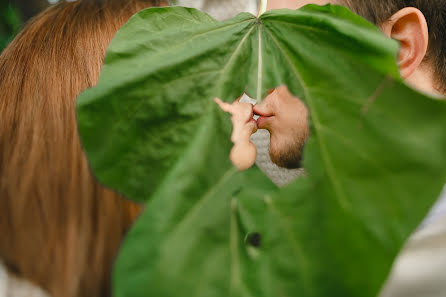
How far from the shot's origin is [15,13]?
1380mm

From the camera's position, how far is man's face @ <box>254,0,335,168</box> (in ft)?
2.29

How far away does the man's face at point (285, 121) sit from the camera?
70cm

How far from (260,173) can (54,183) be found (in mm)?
345

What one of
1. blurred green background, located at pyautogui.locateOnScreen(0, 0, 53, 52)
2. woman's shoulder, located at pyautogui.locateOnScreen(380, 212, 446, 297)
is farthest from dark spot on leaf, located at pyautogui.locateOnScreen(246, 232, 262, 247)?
blurred green background, located at pyautogui.locateOnScreen(0, 0, 53, 52)

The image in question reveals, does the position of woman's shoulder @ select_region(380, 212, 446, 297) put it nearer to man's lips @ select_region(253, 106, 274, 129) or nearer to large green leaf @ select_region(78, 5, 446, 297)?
large green leaf @ select_region(78, 5, 446, 297)

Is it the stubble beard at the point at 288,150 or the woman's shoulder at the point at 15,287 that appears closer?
the woman's shoulder at the point at 15,287

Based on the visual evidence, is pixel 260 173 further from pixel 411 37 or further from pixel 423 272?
pixel 411 37

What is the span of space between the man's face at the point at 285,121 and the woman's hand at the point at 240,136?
0.74 ft

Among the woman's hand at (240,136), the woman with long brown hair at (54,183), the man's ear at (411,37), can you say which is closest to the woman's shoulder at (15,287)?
the woman with long brown hair at (54,183)

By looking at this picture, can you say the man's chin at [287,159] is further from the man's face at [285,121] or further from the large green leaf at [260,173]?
the large green leaf at [260,173]

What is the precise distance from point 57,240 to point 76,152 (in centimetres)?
15

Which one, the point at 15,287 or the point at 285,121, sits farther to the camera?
the point at 285,121

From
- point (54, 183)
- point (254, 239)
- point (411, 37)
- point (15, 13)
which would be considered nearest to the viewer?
point (254, 239)

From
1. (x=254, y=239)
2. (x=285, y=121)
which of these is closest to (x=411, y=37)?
(x=285, y=121)
